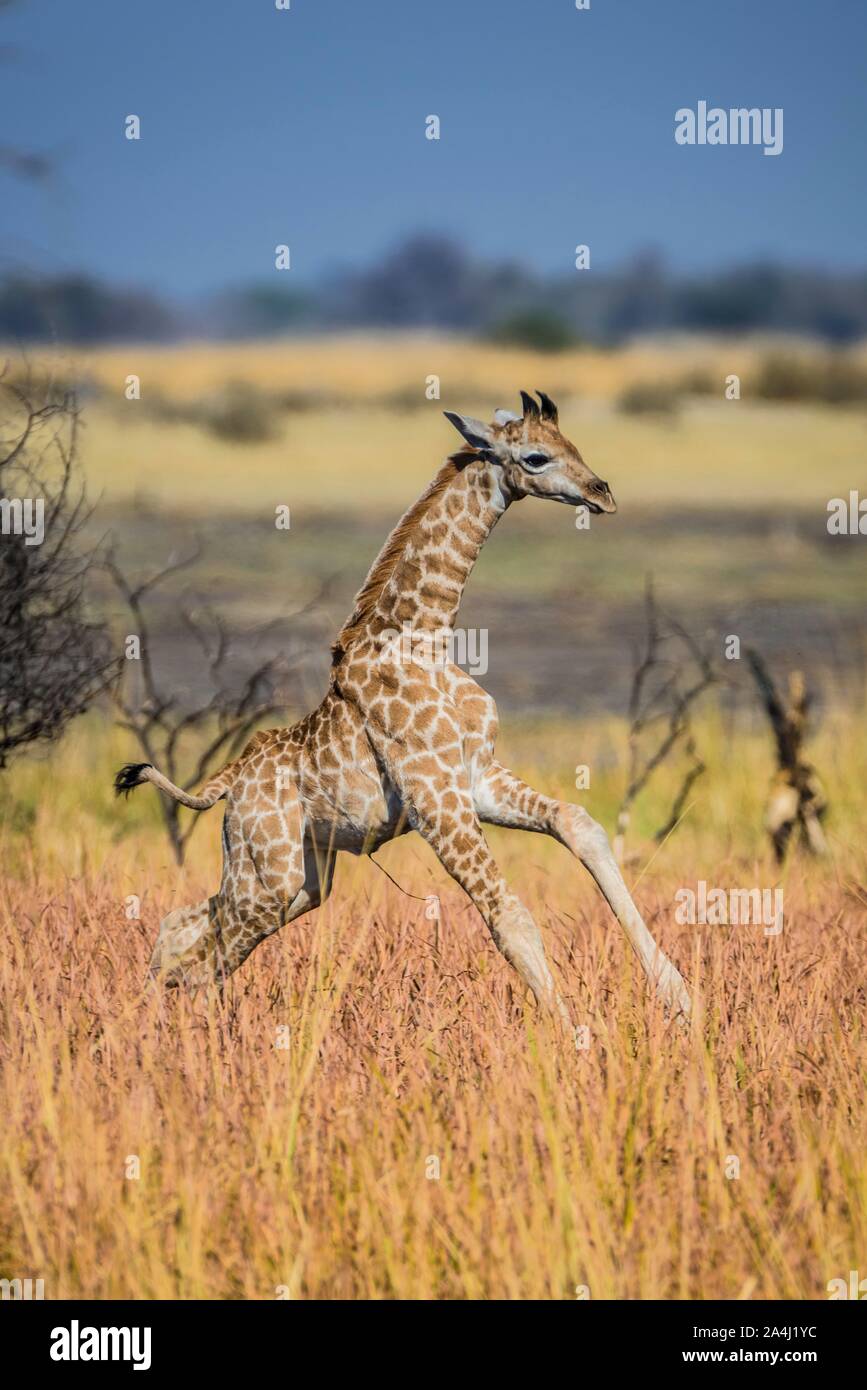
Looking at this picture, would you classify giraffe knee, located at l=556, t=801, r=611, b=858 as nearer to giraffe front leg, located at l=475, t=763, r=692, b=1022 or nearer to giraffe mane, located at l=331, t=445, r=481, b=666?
giraffe front leg, located at l=475, t=763, r=692, b=1022

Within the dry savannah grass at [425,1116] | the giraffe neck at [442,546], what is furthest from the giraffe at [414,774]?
the dry savannah grass at [425,1116]

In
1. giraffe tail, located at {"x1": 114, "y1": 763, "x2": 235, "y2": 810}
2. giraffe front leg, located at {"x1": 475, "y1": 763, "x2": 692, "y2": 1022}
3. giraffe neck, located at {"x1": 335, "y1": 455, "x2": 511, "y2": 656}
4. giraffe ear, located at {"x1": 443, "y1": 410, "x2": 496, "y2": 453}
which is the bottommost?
giraffe front leg, located at {"x1": 475, "y1": 763, "x2": 692, "y2": 1022}

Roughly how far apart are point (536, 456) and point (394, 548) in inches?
24.8

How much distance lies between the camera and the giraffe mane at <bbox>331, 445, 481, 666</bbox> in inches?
234

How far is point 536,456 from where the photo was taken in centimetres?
571

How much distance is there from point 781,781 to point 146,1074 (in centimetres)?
659

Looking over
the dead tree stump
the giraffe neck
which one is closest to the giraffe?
the giraffe neck

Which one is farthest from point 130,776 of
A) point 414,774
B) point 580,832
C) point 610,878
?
point 610,878

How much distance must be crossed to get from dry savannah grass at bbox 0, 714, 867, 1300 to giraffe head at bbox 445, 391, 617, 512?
1.59 metres

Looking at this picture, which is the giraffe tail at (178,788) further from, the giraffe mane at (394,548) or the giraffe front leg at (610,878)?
the giraffe front leg at (610,878)

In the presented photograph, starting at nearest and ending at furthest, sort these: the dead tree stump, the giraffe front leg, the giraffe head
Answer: the giraffe front leg
the giraffe head
the dead tree stump

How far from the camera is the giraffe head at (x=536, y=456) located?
5.71 metres

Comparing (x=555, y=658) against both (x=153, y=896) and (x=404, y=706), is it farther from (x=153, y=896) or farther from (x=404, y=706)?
(x=404, y=706)

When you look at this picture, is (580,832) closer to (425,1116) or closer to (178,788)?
(425,1116)
